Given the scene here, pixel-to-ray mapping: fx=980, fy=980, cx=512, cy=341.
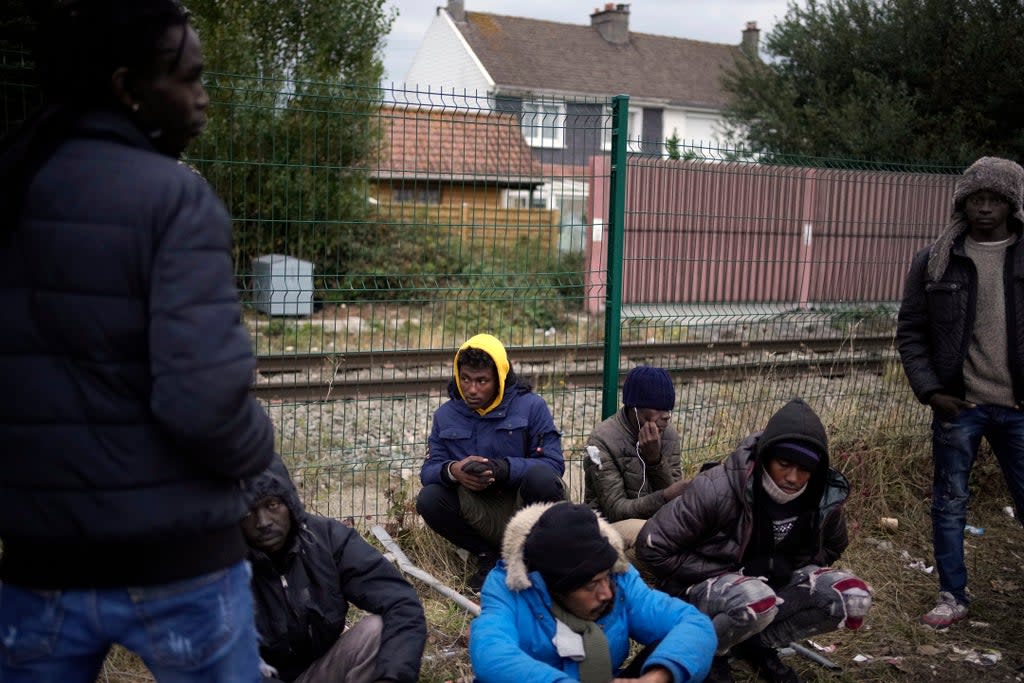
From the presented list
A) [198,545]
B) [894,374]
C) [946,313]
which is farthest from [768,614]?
[894,374]

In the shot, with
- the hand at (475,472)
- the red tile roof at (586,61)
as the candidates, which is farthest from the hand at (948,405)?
the red tile roof at (586,61)

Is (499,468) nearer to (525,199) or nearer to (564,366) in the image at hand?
(525,199)

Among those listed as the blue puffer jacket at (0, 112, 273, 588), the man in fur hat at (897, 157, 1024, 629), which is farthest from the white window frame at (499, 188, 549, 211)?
the blue puffer jacket at (0, 112, 273, 588)

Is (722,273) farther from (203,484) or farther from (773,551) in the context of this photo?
(203,484)

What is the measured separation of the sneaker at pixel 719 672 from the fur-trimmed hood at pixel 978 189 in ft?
7.13

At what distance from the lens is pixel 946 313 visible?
4762 millimetres

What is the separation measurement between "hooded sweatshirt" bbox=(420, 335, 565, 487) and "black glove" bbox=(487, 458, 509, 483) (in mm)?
120

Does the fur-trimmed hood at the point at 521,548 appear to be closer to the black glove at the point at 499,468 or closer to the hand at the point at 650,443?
the black glove at the point at 499,468

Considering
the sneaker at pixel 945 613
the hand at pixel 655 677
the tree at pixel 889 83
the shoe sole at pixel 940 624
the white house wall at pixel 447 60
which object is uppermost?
the white house wall at pixel 447 60

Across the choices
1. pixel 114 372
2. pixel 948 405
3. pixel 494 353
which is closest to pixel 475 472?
pixel 494 353

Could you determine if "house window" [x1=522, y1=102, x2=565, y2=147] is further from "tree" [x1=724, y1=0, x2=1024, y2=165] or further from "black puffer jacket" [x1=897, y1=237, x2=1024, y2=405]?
"tree" [x1=724, y1=0, x2=1024, y2=165]

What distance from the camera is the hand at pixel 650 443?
4738 millimetres

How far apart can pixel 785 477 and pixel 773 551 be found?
0.35 m

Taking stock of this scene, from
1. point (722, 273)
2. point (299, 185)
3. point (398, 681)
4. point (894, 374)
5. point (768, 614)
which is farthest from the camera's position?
point (894, 374)
